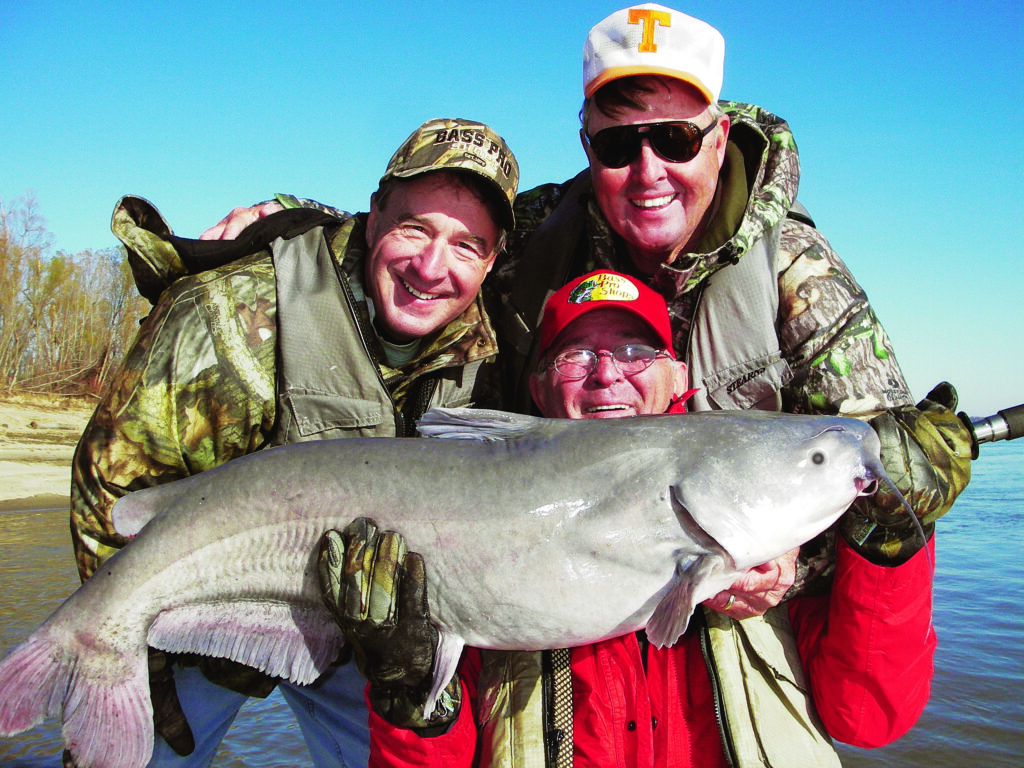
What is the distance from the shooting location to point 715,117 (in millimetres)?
3502

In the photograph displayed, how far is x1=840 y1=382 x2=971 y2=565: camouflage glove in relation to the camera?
2.60 meters

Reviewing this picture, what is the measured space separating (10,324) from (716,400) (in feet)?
84.1

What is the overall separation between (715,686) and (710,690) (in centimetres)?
8

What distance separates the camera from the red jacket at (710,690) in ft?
8.61

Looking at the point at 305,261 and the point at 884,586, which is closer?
the point at 884,586

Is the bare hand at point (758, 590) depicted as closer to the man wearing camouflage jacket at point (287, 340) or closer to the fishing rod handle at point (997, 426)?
the fishing rod handle at point (997, 426)

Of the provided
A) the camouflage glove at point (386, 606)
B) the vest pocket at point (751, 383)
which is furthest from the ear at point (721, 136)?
the camouflage glove at point (386, 606)

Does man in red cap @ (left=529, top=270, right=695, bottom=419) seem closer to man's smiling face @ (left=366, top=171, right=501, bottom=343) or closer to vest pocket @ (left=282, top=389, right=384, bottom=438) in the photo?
man's smiling face @ (left=366, top=171, right=501, bottom=343)

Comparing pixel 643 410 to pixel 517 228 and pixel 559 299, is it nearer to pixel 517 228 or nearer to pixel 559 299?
pixel 559 299

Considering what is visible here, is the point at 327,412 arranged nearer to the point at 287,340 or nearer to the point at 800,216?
the point at 287,340

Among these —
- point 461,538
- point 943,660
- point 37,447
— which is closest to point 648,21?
point 461,538

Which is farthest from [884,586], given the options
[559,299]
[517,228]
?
[517,228]

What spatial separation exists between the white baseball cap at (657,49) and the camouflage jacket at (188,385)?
4.48 ft

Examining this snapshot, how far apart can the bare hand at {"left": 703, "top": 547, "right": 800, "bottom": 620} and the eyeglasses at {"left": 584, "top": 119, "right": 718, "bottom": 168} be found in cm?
181
